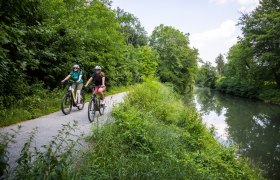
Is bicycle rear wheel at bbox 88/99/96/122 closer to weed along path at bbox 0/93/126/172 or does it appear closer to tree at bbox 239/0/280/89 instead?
weed along path at bbox 0/93/126/172

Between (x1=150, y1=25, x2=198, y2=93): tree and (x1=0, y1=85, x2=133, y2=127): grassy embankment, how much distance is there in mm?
28429

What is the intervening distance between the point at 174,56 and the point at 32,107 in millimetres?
31997

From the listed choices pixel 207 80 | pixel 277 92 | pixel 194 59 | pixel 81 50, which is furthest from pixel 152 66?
pixel 207 80

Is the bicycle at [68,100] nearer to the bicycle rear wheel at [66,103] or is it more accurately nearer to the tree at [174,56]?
the bicycle rear wheel at [66,103]

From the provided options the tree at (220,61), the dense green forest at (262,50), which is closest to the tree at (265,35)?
the dense green forest at (262,50)

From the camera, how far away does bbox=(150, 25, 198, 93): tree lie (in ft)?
129

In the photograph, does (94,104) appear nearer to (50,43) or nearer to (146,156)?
(146,156)

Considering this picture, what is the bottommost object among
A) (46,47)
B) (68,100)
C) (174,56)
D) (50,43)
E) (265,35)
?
(68,100)

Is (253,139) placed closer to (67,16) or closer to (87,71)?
(87,71)

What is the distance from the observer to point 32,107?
30.7 ft

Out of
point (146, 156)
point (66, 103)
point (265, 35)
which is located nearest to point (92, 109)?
point (66, 103)

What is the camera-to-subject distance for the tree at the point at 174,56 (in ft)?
129

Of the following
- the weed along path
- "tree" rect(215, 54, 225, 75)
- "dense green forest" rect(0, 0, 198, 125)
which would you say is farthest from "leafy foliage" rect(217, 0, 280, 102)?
"tree" rect(215, 54, 225, 75)

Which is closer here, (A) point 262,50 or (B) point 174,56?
(A) point 262,50
